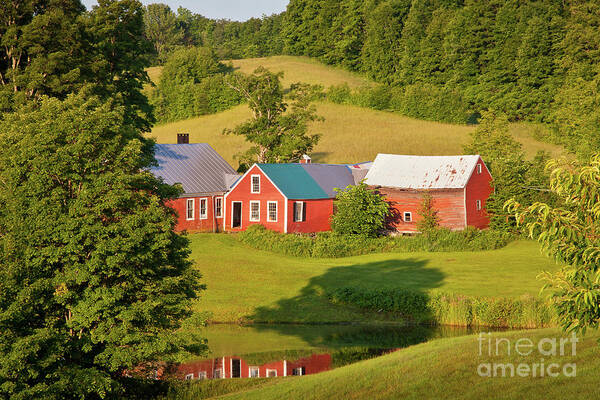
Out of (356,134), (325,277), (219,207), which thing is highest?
Result: (356,134)

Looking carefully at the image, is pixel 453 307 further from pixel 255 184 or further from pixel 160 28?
pixel 160 28

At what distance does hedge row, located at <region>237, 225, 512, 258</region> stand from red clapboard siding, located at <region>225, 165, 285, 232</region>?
4.81 meters

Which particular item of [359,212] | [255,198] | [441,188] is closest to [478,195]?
[441,188]

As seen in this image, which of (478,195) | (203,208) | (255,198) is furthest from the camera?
(203,208)

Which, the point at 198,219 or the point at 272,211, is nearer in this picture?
the point at 272,211

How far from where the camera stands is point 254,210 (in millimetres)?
59812

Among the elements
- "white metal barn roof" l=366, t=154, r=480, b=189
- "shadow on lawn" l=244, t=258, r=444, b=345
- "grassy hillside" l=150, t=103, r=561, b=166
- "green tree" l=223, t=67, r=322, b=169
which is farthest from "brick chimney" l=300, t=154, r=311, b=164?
"shadow on lawn" l=244, t=258, r=444, b=345

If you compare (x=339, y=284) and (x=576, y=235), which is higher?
(x=576, y=235)

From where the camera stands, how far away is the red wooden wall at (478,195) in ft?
193

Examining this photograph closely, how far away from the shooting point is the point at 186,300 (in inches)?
898

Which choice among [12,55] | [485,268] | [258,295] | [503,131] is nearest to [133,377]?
[258,295]

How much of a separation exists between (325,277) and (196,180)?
22.0m

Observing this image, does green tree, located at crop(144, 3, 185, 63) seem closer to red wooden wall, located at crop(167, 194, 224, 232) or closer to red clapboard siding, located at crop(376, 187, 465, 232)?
red wooden wall, located at crop(167, 194, 224, 232)

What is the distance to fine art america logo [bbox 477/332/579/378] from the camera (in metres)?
18.5
